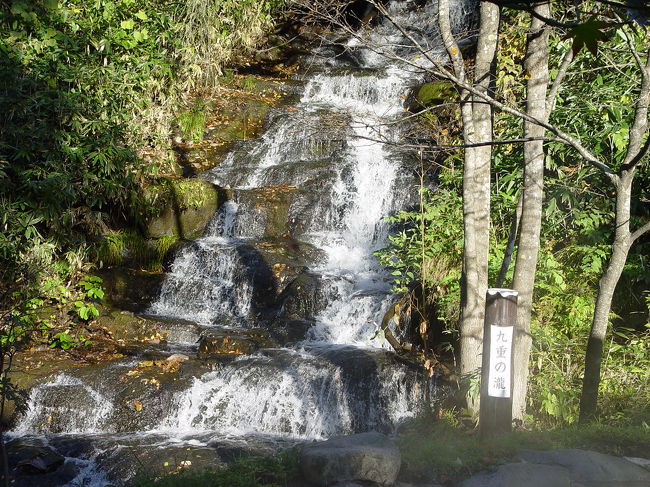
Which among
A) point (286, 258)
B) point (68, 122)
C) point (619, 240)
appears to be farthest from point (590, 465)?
point (68, 122)

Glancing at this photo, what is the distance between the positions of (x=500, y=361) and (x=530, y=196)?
1592 mm

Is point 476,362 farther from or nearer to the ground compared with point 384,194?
nearer to the ground

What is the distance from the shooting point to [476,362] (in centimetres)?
581

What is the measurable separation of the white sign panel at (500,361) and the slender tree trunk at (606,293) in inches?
36.8

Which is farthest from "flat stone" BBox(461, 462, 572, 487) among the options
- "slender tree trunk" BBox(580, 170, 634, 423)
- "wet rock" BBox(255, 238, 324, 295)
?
"wet rock" BBox(255, 238, 324, 295)

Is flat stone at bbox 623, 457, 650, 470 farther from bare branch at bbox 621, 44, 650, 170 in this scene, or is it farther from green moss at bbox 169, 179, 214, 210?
green moss at bbox 169, 179, 214, 210

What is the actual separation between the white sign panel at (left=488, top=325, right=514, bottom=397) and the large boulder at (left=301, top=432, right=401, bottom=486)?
1.02 meters

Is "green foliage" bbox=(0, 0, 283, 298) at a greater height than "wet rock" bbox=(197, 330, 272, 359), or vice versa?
"green foliage" bbox=(0, 0, 283, 298)

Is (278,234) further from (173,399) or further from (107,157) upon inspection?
(173,399)

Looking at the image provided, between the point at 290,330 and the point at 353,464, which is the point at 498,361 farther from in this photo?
the point at 290,330

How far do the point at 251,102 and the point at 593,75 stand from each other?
888 centimetres

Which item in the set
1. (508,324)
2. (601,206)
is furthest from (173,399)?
(601,206)

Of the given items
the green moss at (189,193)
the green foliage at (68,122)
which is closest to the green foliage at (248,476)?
the green foliage at (68,122)

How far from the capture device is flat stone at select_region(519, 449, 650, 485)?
13.2 ft
